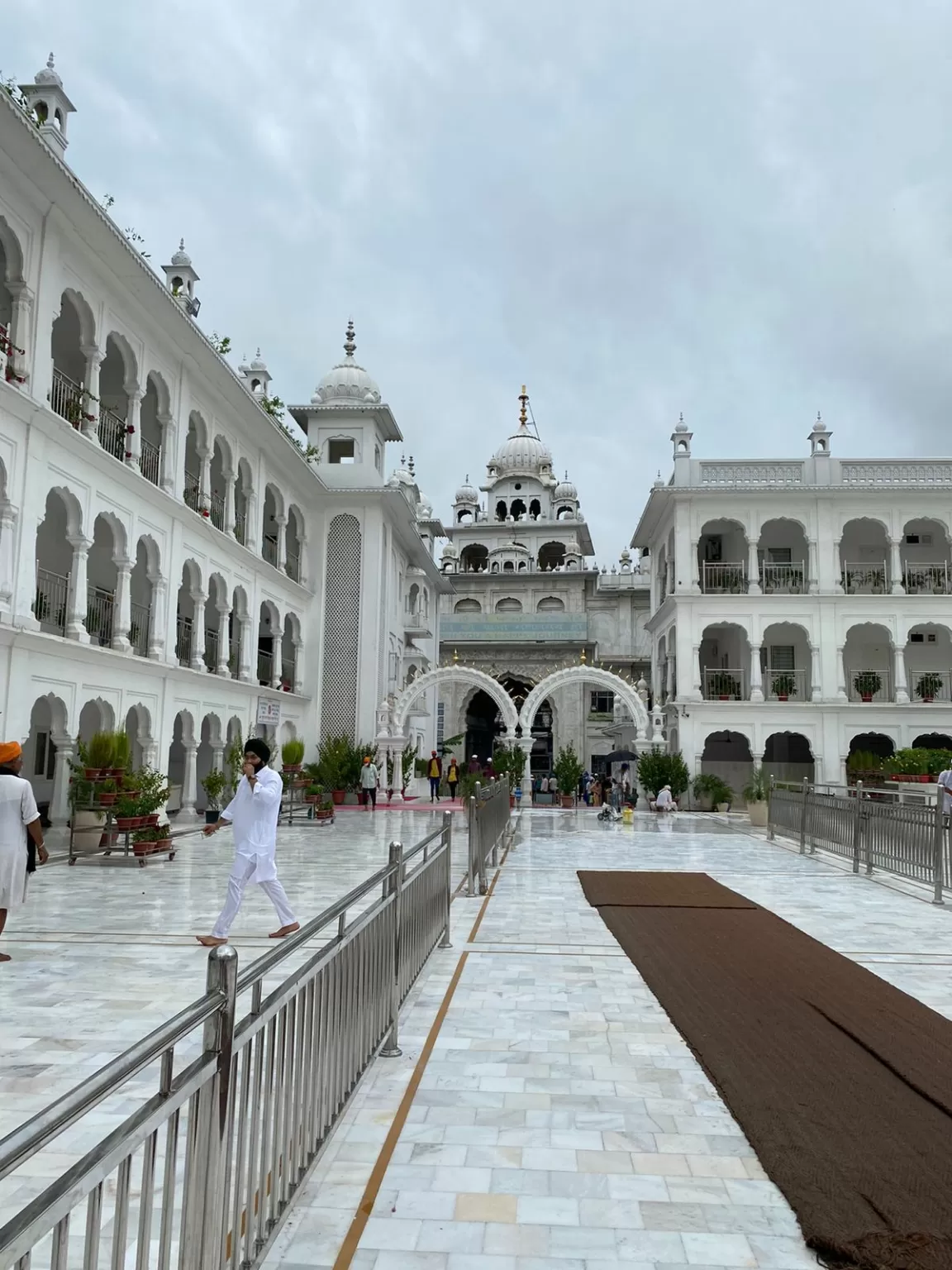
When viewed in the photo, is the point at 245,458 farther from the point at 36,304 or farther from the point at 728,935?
the point at 728,935

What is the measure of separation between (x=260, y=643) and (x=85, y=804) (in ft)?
46.4

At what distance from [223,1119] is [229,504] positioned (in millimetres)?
20794


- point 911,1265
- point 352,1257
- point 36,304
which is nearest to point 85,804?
point 36,304

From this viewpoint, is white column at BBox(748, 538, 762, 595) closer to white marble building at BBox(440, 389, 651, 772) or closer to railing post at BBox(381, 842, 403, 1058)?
white marble building at BBox(440, 389, 651, 772)

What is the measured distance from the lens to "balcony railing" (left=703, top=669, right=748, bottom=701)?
27656mm

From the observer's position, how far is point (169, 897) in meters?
9.89

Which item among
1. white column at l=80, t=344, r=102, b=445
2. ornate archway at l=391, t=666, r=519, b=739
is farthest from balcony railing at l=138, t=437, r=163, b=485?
ornate archway at l=391, t=666, r=519, b=739

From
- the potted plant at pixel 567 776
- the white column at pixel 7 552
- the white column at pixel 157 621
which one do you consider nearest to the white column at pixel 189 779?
the white column at pixel 157 621

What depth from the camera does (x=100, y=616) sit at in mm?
17547

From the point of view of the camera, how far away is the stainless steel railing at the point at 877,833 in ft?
33.7

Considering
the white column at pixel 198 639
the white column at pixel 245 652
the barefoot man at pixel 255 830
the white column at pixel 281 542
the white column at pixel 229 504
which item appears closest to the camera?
the barefoot man at pixel 255 830

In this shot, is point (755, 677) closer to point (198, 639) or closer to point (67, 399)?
point (198, 639)

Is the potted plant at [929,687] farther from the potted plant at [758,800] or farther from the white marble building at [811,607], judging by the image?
the potted plant at [758,800]

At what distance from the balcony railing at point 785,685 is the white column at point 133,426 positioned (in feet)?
61.3
